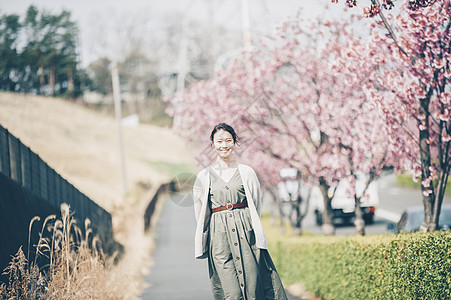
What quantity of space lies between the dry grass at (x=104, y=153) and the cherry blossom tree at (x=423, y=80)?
5835mm

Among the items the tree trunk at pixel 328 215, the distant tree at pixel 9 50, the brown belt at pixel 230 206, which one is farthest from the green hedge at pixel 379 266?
the distant tree at pixel 9 50

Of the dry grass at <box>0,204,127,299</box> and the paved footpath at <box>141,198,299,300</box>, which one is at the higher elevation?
the dry grass at <box>0,204,127,299</box>

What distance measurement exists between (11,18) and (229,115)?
18081mm

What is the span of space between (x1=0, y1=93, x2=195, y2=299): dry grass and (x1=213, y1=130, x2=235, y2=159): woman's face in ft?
21.6

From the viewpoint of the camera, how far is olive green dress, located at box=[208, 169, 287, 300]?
597cm

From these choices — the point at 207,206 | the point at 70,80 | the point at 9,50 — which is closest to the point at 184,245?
the point at 9,50

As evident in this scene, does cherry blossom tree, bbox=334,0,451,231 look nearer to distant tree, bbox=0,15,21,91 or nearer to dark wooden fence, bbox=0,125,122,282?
dark wooden fence, bbox=0,125,122,282

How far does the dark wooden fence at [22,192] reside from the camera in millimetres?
7405

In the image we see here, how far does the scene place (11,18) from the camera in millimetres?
29719

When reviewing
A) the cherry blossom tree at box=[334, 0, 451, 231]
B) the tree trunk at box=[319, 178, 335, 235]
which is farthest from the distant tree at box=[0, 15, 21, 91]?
the cherry blossom tree at box=[334, 0, 451, 231]

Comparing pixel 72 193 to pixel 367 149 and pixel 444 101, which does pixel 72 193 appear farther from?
pixel 444 101

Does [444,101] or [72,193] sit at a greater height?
[444,101]

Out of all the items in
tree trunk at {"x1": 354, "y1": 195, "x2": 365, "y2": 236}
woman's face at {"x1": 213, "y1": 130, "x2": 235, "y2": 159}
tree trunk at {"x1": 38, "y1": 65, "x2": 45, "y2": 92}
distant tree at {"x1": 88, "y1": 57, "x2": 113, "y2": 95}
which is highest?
distant tree at {"x1": 88, "y1": 57, "x2": 113, "y2": 95}

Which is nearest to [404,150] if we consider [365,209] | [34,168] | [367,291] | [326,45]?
[367,291]
